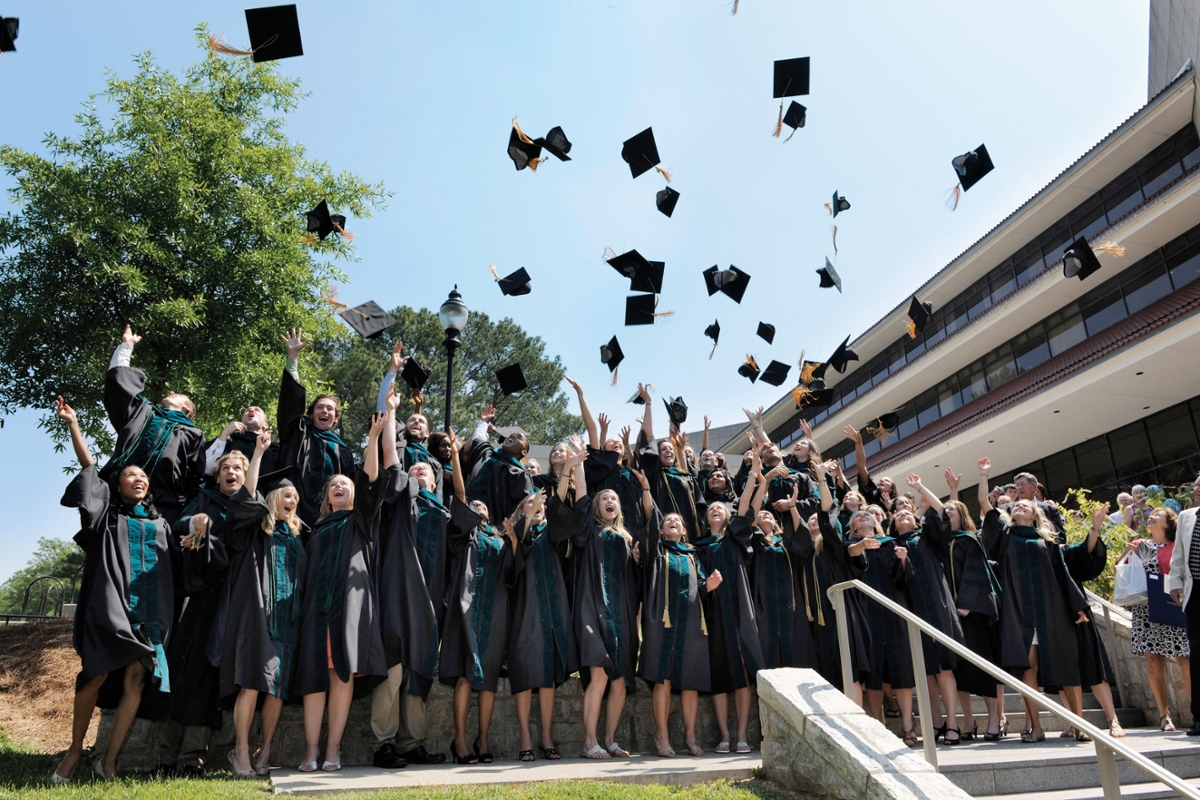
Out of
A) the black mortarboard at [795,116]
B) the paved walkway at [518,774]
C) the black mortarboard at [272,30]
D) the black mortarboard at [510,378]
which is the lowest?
the paved walkway at [518,774]

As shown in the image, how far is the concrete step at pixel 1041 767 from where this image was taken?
4457 mm

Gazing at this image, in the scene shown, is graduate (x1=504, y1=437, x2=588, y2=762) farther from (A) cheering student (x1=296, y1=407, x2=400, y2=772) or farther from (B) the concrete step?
(B) the concrete step

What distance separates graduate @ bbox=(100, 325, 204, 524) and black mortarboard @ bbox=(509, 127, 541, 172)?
355 cm

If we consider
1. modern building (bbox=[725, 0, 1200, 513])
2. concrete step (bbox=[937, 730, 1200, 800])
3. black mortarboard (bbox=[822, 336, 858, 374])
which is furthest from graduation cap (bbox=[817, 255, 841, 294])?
modern building (bbox=[725, 0, 1200, 513])

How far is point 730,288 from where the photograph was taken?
30.2 ft

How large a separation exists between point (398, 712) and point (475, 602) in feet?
2.51

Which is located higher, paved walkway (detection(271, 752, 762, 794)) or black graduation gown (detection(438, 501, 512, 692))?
black graduation gown (detection(438, 501, 512, 692))

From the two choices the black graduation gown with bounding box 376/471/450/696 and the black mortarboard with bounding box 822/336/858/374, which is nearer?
the black graduation gown with bounding box 376/471/450/696

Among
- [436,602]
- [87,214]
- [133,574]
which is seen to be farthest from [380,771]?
[87,214]

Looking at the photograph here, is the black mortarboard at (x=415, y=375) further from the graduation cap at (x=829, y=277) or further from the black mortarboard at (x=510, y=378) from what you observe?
the graduation cap at (x=829, y=277)

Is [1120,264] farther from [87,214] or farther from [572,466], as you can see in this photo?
[87,214]

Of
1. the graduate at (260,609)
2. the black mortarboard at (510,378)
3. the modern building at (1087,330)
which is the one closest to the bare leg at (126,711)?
the graduate at (260,609)

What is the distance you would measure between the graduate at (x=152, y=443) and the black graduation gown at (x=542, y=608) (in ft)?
6.78

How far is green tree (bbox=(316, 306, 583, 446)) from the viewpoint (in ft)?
78.6
